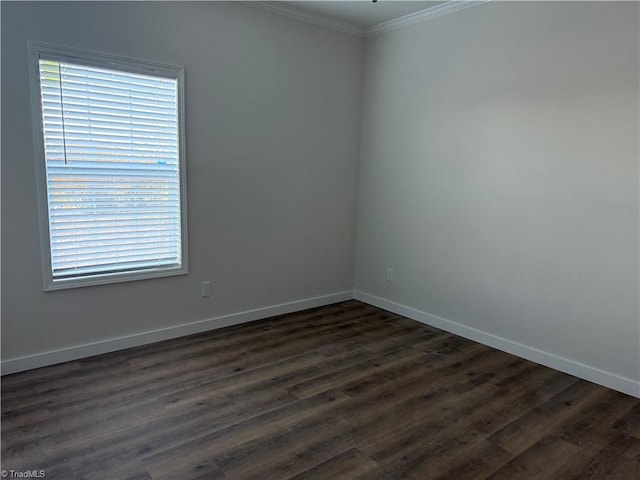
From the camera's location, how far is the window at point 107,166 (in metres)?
2.79

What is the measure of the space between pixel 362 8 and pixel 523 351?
3.13m

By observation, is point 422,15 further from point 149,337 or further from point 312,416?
point 149,337

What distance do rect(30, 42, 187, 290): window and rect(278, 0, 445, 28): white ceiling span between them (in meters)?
1.31

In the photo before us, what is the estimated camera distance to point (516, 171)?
326cm

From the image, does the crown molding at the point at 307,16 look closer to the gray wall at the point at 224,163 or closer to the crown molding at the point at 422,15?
the gray wall at the point at 224,163

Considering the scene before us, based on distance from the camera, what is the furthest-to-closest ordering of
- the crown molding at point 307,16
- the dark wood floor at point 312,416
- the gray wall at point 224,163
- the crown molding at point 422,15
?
the crown molding at point 307,16
the crown molding at point 422,15
the gray wall at point 224,163
the dark wood floor at point 312,416

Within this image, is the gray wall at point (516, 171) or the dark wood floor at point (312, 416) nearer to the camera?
the dark wood floor at point (312, 416)

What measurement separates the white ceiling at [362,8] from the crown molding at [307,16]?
1.3 inches

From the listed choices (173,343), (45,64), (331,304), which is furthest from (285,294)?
(45,64)

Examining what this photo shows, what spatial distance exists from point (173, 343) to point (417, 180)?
256 centimetres

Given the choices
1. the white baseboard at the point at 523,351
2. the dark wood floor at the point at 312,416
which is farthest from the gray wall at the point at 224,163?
the white baseboard at the point at 523,351

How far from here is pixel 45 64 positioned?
2723mm

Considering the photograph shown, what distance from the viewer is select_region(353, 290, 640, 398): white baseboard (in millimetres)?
2840

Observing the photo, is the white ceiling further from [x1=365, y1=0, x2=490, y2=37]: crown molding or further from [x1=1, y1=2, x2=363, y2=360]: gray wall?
[x1=1, y1=2, x2=363, y2=360]: gray wall
